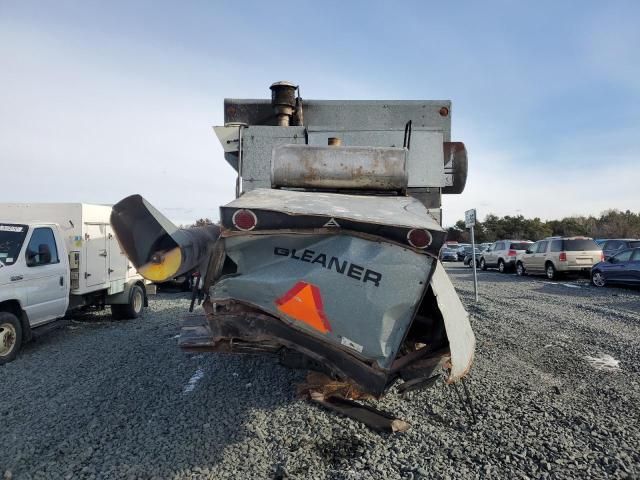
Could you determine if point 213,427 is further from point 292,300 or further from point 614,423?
point 614,423

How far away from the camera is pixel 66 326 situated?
8.86 meters

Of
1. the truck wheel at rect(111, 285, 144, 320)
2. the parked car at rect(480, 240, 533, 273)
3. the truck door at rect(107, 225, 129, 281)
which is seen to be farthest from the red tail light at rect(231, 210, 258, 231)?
the parked car at rect(480, 240, 533, 273)

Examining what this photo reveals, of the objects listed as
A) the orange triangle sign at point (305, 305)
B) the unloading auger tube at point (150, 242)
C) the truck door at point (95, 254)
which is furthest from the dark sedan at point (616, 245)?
the unloading auger tube at point (150, 242)

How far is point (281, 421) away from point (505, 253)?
21778 mm

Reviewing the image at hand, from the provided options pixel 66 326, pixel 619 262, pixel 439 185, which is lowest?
pixel 66 326

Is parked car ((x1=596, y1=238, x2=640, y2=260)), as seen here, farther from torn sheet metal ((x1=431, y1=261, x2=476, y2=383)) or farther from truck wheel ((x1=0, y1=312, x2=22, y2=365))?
truck wheel ((x1=0, y1=312, x2=22, y2=365))

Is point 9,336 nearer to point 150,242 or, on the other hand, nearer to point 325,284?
point 150,242

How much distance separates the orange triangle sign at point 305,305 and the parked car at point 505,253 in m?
21.9

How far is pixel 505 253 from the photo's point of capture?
2325 cm

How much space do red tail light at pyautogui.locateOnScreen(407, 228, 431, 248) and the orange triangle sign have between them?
72 cm

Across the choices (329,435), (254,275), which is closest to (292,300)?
(254,275)

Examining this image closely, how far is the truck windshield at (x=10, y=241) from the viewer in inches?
261

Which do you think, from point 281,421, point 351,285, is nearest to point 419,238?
point 351,285

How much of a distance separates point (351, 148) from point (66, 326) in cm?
749
